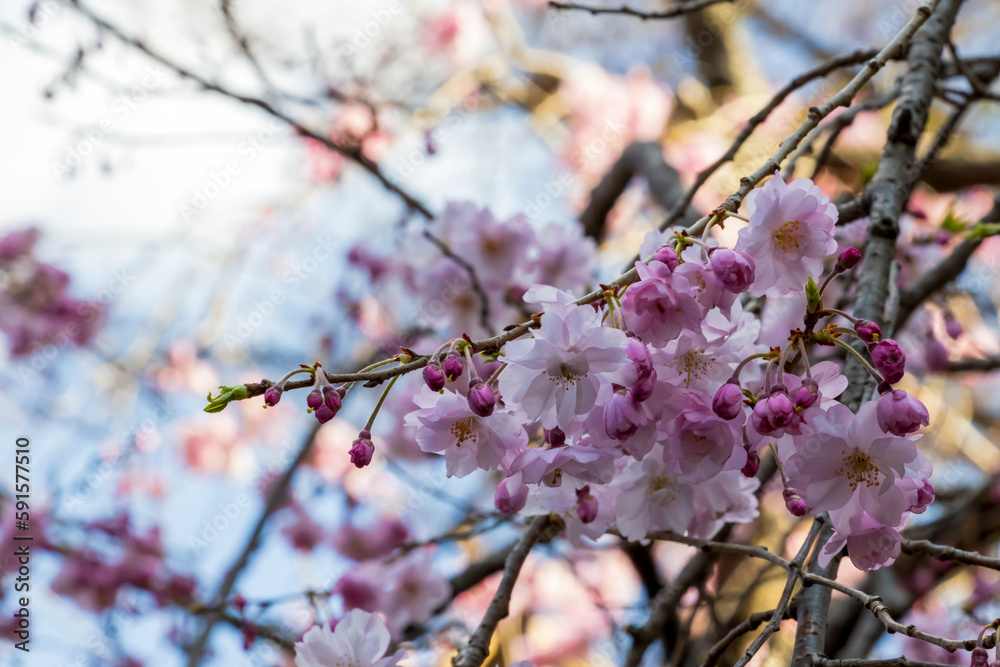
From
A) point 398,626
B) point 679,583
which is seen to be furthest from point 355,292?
point 679,583

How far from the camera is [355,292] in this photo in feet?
12.1

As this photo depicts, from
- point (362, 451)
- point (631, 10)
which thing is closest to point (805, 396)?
point (362, 451)

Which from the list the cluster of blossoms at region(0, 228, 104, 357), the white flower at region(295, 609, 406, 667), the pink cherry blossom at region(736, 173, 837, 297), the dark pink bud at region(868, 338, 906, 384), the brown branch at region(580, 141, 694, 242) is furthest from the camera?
the cluster of blossoms at region(0, 228, 104, 357)

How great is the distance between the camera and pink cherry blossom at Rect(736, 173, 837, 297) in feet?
2.84

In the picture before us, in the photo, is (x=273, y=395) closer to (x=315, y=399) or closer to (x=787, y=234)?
(x=315, y=399)

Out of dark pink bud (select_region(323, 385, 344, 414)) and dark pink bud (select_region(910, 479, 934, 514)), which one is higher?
dark pink bud (select_region(323, 385, 344, 414))

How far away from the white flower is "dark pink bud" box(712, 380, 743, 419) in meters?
0.68

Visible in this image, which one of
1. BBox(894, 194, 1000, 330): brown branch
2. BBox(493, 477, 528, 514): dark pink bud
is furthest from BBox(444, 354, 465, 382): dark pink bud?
BBox(894, 194, 1000, 330): brown branch

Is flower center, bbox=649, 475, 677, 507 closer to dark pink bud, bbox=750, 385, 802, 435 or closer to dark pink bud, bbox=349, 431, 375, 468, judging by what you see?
dark pink bud, bbox=750, 385, 802, 435

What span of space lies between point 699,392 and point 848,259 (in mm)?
232

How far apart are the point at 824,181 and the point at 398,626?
3004 millimetres

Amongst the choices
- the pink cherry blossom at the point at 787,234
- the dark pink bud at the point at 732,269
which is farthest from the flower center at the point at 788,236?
the dark pink bud at the point at 732,269

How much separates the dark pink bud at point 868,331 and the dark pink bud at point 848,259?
Answer: 0.26 feet

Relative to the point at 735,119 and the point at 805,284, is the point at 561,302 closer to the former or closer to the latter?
the point at 805,284
